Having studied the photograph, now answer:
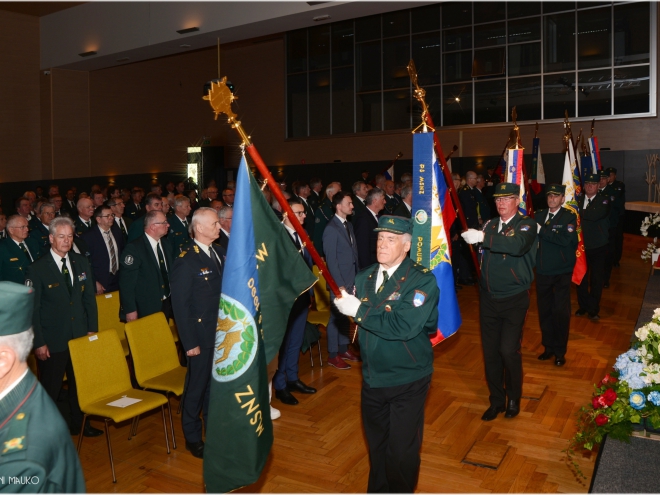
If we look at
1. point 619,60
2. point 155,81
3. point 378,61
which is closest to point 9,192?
point 155,81

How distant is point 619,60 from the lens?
1462 centimetres

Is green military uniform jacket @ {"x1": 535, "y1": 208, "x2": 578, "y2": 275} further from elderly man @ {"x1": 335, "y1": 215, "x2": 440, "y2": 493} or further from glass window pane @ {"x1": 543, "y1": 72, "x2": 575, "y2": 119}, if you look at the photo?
glass window pane @ {"x1": 543, "y1": 72, "x2": 575, "y2": 119}

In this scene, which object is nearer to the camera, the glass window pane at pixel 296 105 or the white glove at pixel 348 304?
the white glove at pixel 348 304

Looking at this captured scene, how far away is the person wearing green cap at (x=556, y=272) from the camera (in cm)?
630

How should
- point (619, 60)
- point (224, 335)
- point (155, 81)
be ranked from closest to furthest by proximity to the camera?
point (224, 335), point (619, 60), point (155, 81)

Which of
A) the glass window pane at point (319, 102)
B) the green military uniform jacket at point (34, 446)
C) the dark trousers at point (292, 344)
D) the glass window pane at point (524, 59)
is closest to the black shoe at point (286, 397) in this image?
the dark trousers at point (292, 344)

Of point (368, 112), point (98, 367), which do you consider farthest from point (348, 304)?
point (368, 112)

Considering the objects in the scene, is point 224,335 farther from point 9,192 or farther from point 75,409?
point 9,192

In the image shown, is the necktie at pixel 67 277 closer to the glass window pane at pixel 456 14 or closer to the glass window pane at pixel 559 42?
the glass window pane at pixel 559 42

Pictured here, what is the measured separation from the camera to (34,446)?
1667 mm

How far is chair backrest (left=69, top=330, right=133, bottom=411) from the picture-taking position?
167 inches

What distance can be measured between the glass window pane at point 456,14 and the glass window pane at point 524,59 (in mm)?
1488

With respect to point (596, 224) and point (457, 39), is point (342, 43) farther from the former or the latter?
point (596, 224)

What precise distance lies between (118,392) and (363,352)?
84.2 inches
